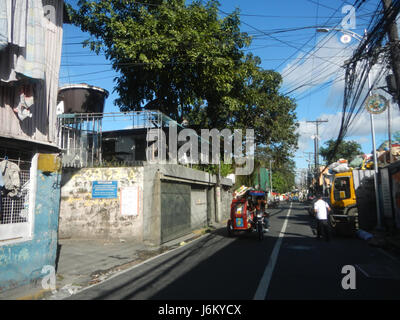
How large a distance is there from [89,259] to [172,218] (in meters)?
4.94

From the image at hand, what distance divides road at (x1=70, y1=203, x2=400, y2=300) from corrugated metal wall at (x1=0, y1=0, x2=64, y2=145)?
12.2 feet

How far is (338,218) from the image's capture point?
45.2ft

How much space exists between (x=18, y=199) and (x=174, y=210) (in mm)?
7879

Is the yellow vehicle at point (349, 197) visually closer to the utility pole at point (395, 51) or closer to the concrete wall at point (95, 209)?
the utility pole at point (395, 51)

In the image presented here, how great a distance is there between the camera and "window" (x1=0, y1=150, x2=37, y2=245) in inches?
255

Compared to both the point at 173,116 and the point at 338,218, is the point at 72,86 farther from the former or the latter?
the point at 338,218

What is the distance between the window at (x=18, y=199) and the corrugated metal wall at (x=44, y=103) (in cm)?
56

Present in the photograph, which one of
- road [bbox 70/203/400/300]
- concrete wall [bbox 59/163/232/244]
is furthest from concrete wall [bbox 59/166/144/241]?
road [bbox 70/203/400/300]

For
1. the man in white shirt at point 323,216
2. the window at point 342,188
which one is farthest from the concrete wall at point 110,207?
the window at point 342,188

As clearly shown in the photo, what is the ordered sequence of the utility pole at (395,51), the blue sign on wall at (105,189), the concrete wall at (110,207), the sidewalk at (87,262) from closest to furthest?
the sidewalk at (87,262), the utility pole at (395,51), the concrete wall at (110,207), the blue sign on wall at (105,189)

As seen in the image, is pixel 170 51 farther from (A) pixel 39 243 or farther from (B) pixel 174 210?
(A) pixel 39 243

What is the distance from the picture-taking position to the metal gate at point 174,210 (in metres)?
12.8

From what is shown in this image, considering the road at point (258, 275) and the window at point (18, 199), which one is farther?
the window at point (18, 199)

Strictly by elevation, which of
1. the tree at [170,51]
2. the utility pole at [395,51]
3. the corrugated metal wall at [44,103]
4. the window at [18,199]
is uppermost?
the tree at [170,51]
